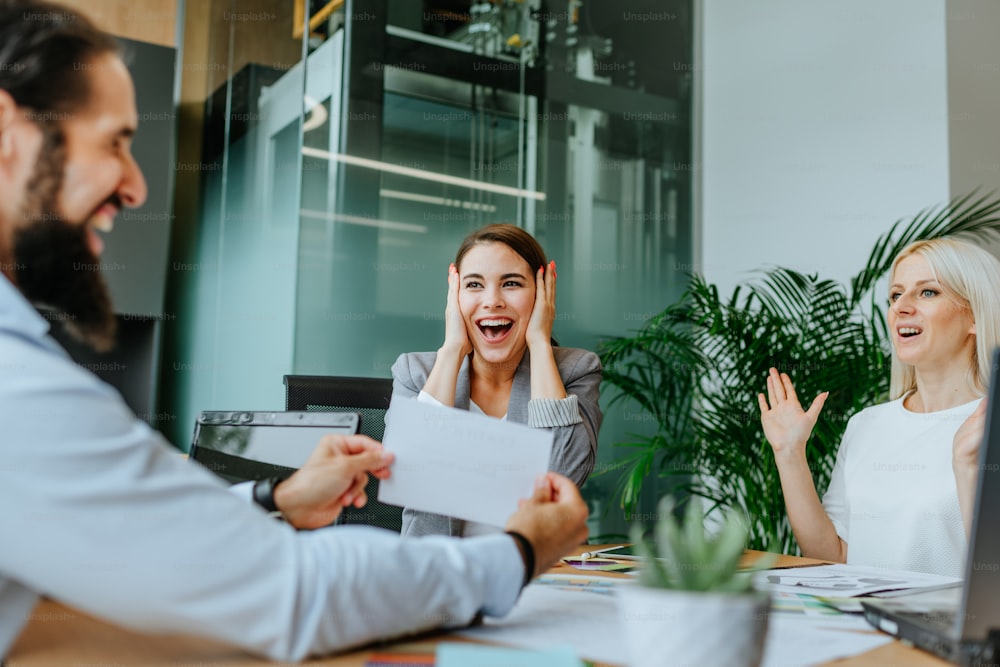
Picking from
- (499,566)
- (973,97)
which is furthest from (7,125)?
(973,97)

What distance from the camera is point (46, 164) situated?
855 millimetres

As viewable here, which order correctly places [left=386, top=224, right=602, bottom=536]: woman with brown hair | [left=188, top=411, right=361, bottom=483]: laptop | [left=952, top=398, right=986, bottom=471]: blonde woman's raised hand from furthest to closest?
[left=386, top=224, right=602, bottom=536]: woman with brown hair → [left=952, top=398, right=986, bottom=471]: blonde woman's raised hand → [left=188, top=411, right=361, bottom=483]: laptop

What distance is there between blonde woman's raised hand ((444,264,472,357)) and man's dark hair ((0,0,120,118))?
1387 mm

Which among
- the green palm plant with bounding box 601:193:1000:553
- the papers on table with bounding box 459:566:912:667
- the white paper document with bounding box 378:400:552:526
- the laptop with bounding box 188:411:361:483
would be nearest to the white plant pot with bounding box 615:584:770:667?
the papers on table with bounding box 459:566:912:667

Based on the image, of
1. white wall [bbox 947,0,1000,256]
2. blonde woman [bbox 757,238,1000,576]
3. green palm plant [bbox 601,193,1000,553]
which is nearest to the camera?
blonde woman [bbox 757,238,1000,576]

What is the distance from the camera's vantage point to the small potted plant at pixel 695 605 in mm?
685

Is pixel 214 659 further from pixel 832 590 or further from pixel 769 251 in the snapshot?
pixel 769 251

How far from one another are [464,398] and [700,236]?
103 inches

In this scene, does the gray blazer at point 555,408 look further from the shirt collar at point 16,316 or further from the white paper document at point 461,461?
the shirt collar at point 16,316

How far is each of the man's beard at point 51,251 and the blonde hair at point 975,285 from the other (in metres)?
1.94

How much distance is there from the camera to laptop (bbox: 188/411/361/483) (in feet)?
4.96

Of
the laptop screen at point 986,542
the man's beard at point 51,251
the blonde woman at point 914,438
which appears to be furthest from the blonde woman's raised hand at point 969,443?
the man's beard at point 51,251

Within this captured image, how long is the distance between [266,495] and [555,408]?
915 mm

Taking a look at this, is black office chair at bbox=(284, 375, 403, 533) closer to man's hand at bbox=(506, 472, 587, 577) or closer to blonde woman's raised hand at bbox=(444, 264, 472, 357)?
blonde woman's raised hand at bbox=(444, 264, 472, 357)
